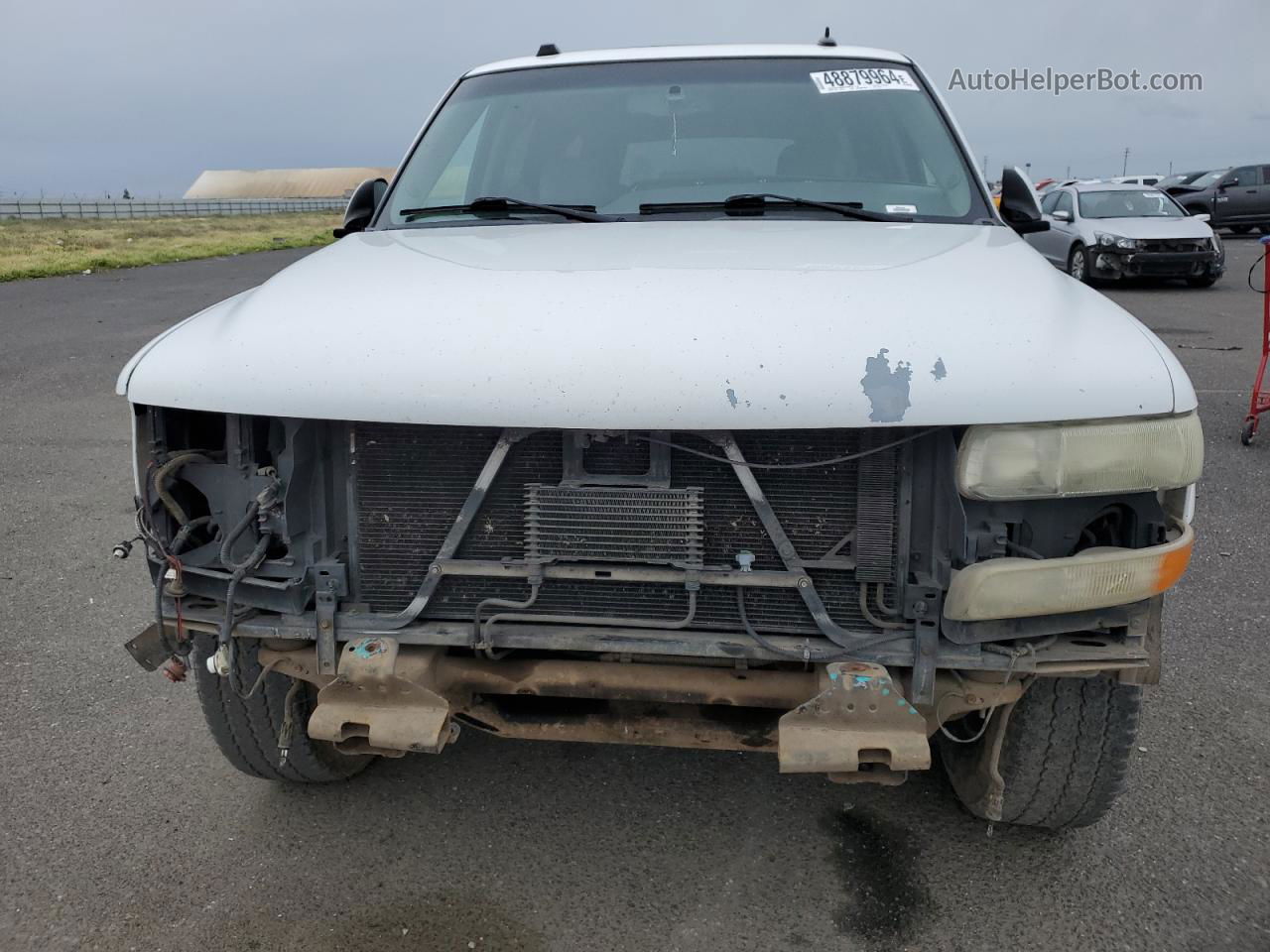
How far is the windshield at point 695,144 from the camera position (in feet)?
10.5

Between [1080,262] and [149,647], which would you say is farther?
[1080,262]

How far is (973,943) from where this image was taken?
7.82 ft

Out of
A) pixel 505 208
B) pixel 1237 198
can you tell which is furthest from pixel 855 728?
pixel 1237 198

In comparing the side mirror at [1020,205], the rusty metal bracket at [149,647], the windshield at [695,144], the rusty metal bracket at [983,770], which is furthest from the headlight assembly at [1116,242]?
the rusty metal bracket at [149,647]

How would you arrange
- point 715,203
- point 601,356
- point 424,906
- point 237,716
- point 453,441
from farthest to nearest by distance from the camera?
point 715,203 → point 237,716 → point 424,906 → point 453,441 → point 601,356

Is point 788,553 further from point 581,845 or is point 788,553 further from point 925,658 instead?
point 581,845

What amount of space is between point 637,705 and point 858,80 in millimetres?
2242

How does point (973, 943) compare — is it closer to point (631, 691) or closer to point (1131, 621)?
point (1131, 621)

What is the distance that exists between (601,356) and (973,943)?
5.22 ft

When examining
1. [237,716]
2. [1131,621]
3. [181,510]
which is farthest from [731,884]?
[181,510]

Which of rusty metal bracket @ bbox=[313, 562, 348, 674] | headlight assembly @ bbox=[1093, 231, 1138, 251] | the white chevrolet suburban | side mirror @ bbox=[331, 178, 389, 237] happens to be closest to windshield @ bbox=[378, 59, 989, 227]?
side mirror @ bbox=[331, 178, 389, 237]

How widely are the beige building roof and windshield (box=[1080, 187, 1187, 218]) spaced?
78916 millimetres

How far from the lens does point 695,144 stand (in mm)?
3367

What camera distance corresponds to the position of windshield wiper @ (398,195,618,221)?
309cm
